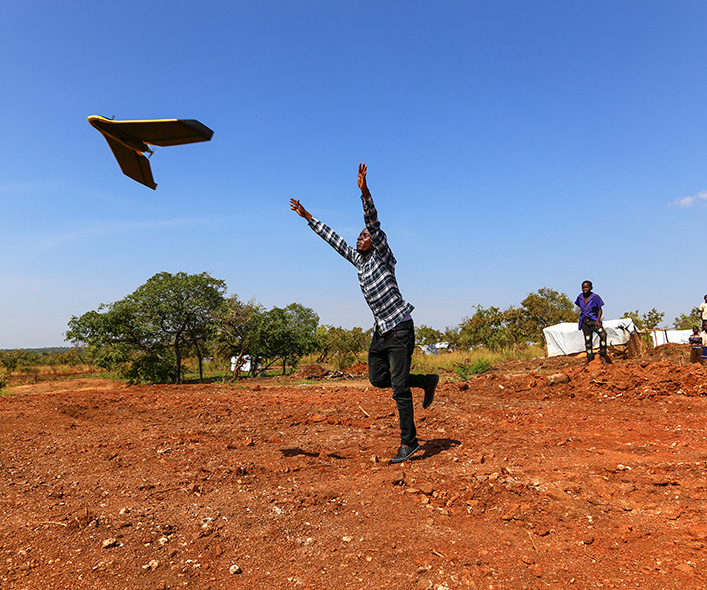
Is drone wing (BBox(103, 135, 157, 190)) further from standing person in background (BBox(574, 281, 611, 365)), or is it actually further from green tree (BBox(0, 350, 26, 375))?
green tree (BBox(0, 350, 26, 375))

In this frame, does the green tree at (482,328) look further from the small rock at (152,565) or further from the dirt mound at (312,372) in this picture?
the small rock at (152,565)

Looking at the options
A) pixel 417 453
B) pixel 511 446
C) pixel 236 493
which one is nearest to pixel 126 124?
pixel 236 493

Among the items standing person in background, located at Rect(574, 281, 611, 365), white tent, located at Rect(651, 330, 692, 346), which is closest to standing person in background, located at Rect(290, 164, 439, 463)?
standing person in background, located at Rect(574, 281, 611, 365)

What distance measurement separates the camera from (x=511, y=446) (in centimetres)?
402

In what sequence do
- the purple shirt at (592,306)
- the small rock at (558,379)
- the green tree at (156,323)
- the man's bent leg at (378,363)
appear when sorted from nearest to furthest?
the man's bent leg at (378,363) < the small rock at (558,379) < the purple shirt at (592,306) < the green tree at (156,323)

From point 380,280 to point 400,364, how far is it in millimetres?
680

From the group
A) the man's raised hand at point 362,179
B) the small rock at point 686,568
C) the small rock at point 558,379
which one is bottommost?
the small rock at point 686,568

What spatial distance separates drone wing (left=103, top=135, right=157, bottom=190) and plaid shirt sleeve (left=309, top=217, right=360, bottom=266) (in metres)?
1.51

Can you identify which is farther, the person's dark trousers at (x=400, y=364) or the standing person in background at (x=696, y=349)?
the standing person in background at (x=696, y=349)

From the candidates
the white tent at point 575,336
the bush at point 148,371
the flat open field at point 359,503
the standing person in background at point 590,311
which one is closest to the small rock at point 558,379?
the flat open field at point 359,503

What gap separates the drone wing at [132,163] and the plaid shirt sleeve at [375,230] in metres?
1.97

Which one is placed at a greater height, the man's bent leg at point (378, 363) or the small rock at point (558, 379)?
the man's bent leg at point (378, 363)

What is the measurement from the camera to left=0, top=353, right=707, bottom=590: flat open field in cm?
214

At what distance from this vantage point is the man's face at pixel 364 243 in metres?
3.91
